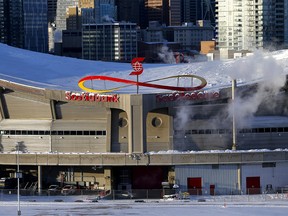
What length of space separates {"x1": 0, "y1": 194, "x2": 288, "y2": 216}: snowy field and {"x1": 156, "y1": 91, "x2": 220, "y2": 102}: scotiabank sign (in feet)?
27.9

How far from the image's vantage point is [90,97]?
10969 centimetres

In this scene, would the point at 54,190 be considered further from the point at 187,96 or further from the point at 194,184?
the point at 187,96

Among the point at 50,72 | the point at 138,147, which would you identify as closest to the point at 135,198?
the point at 138,147

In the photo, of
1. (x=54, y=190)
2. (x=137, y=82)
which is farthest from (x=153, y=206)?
(x=137, y=82)

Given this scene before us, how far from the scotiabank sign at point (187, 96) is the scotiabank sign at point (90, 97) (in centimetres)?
360

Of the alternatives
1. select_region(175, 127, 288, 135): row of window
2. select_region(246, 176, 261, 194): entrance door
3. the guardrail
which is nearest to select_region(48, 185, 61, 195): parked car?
the guardrail

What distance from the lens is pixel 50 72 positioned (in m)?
124

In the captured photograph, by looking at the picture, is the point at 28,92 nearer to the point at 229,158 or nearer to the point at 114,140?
the point at 114,140

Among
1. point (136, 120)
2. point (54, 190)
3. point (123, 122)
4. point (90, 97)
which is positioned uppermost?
point (90, 97)

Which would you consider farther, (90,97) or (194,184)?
(90,97)

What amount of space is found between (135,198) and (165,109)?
927 cm

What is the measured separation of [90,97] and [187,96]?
300 inches

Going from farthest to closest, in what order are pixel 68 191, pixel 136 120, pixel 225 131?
pixel 225 131 → pixel 136 120 → pixel 68 191

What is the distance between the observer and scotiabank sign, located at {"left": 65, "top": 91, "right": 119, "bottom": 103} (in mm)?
108762
